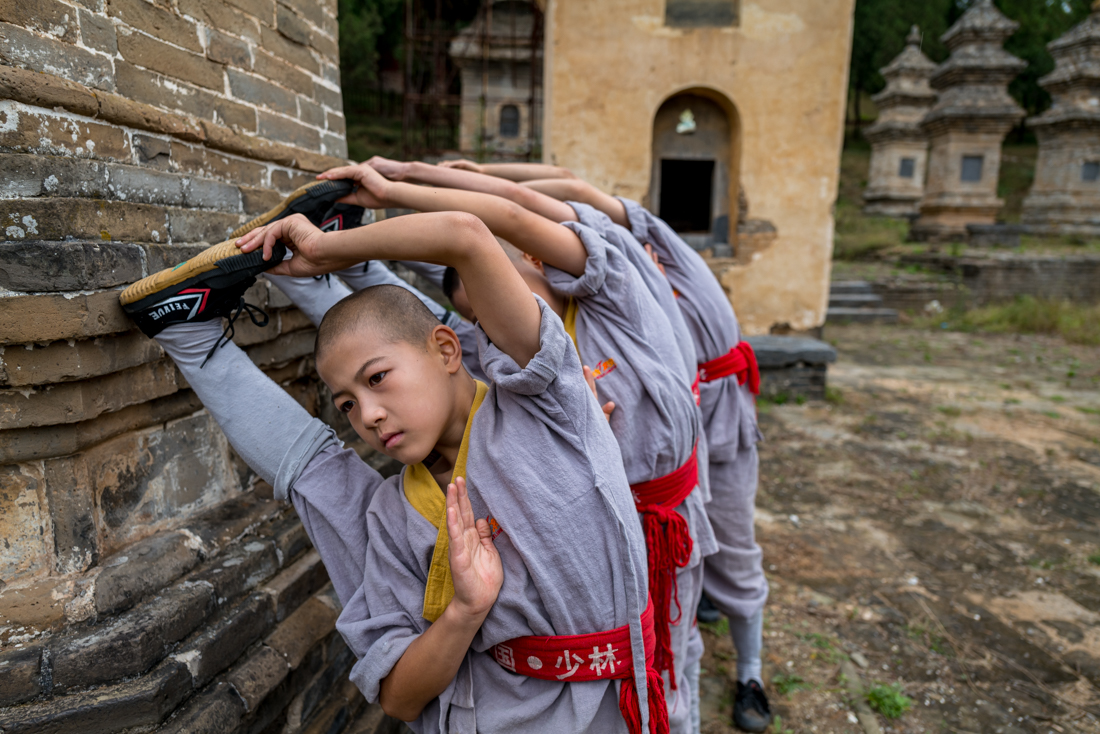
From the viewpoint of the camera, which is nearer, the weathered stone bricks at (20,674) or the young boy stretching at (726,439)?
the weathered stone bricks at (20,674)

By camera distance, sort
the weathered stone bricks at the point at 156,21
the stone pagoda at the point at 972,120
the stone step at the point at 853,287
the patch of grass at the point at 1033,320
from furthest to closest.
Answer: the stone pagoda at the point at 972,120, the stone step at the point at 853,287, the patch of grass at the point at 1033,320, the weathered stone bricks at the point at 156,21

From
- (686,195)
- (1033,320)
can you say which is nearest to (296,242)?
(686,195)

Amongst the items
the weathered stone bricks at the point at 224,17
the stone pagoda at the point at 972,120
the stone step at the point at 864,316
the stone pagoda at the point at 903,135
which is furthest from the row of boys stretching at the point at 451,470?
the stone pagoda at the point at 903,135

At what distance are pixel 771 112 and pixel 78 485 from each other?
6.83 meters

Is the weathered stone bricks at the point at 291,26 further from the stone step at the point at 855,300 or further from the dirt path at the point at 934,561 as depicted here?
the stone step at the point at 855,300

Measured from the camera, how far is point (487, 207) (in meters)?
1.43

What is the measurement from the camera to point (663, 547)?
1.60 m

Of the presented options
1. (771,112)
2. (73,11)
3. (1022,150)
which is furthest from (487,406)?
(1022,150)

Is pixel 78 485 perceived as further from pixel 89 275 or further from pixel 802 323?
pixel 802 323

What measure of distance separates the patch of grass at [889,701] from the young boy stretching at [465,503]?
1.61 m

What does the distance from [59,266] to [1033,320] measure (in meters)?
12.4

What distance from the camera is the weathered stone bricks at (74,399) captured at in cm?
121

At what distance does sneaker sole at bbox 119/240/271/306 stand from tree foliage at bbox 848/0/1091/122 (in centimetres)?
2994

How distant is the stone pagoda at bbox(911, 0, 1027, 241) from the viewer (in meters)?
14.8
